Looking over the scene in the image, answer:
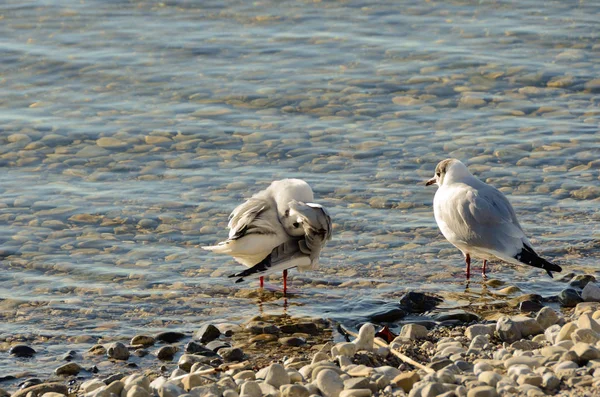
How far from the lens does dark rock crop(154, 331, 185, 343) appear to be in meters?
6.72

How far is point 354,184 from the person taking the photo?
32.5 ft

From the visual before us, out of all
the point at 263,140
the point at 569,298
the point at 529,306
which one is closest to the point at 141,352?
the point at 529,306

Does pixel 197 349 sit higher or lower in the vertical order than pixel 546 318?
lower

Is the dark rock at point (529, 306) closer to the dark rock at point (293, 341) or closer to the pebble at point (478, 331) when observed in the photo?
the pebble at point (478, 331)

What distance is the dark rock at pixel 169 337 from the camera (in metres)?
6.72

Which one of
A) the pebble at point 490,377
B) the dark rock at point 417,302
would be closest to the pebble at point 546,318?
the dark rock at point 417,302

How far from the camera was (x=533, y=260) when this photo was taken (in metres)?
7.34

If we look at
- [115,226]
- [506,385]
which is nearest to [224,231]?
[115,226]

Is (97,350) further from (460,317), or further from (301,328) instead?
(460,317)

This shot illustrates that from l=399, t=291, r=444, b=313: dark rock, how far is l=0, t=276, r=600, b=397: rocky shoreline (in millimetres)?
26

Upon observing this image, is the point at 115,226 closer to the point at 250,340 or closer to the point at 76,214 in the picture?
the point at 76,214

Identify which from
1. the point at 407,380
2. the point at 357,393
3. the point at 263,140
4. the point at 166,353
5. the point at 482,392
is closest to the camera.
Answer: the point at 482,392

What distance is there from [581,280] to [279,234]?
2160mm

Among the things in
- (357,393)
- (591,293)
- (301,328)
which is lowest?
(301,328)
